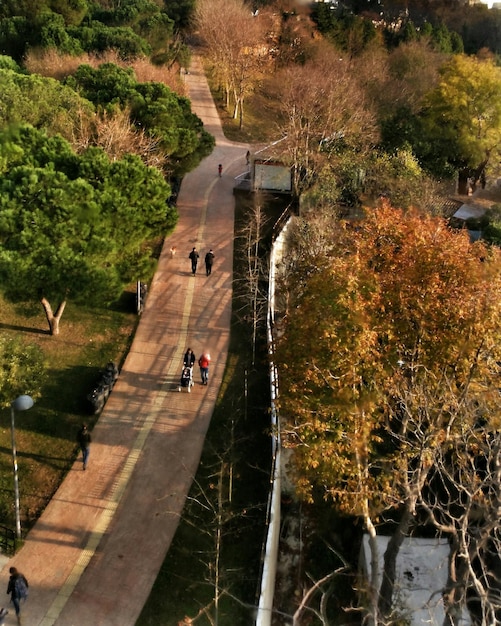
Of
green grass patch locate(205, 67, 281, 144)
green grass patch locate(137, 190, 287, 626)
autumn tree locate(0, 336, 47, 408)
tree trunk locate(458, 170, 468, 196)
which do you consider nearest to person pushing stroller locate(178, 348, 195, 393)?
green grass patch locate(137, 190, 287, 626)

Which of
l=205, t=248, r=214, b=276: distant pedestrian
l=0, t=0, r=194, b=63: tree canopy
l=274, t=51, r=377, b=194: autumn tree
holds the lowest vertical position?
l=205, t=248, r=214, b=276: distant pedestrian

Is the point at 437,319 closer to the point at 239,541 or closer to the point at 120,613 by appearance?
the point at 239,541

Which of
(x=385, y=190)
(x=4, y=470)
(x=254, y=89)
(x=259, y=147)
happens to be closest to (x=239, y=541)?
(x=4, y=470)

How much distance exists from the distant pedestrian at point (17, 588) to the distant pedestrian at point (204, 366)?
323 inches

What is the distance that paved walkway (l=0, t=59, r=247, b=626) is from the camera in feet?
41.7

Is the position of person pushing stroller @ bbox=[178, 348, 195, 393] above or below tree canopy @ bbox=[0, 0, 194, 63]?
below

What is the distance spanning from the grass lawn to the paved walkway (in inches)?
20.6

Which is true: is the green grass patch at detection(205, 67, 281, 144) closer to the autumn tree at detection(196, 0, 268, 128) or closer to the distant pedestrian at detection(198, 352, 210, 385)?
the autumn tree at detection(196, 0, 268, 128)

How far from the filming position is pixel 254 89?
4725cm

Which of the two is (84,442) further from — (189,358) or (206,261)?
(206,261)

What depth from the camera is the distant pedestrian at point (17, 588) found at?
1152 cm

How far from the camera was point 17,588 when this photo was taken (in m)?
11.5

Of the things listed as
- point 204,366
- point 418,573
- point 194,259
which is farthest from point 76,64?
point 418,573

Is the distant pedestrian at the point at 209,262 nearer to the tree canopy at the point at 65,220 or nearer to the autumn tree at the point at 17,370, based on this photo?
the tree canopy at the point at 65,220
